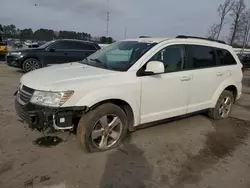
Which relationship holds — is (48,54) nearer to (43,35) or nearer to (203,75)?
(203,75)

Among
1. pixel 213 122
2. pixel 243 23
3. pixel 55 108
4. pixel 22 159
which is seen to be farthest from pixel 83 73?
pixel 243 23

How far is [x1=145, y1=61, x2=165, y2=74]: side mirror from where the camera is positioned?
3990 millimetres

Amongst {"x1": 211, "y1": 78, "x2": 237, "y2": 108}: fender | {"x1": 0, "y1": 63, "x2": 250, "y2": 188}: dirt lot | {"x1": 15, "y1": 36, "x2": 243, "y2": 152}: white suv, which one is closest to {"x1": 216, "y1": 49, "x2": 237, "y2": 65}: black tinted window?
{"x1": 15, "y1": 36, "x2": 243, "y2": 152}: white suv

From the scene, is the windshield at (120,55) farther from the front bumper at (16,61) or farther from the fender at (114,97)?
the front bumper at (16,61)

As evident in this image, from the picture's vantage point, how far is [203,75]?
5051 mm

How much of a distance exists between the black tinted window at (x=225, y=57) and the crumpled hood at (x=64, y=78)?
8.99ft

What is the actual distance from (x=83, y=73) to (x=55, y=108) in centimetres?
78

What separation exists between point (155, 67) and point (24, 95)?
2.00 metres

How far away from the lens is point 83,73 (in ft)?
12.9

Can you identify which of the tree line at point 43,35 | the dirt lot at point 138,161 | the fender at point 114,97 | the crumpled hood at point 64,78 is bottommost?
the dirt lot at point 138,161

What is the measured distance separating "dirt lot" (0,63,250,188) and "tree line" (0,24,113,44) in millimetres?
18052

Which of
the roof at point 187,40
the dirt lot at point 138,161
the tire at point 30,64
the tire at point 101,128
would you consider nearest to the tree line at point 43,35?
the tire at point 30,64

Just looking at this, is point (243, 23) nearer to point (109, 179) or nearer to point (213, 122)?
point (213, 122)

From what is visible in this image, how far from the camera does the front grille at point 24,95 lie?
3.66 metres
